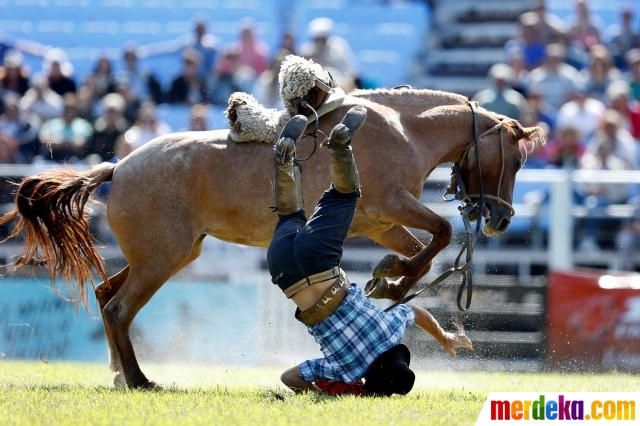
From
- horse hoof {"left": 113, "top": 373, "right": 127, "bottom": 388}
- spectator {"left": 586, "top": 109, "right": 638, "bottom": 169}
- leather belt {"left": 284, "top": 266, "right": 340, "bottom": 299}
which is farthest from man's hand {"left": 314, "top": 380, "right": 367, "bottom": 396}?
spectator {"left": 586, "top": 109, "right": 638, "bottom": 169}

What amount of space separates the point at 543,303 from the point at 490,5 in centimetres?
699

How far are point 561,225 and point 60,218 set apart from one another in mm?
4940

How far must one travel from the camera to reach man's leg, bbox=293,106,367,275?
5559 mm

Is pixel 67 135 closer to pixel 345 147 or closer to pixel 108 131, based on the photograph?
pixel 108 131

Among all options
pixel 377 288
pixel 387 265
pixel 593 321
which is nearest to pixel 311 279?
pixel 387 265

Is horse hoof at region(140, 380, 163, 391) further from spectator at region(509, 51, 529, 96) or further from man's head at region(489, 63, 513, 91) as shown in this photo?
spectator at region(509, 51, 529, 96)

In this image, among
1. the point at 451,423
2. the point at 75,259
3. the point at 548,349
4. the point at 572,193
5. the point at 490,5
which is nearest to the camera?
the point at 451,423

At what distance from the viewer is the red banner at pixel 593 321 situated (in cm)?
934

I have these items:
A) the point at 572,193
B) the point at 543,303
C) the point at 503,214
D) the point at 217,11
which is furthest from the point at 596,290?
the point at 217,11

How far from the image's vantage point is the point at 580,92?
495 inches

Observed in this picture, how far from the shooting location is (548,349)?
955 centimetres

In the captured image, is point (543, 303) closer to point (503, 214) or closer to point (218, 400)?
point (503, 214)

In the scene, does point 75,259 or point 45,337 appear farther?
point 45,337

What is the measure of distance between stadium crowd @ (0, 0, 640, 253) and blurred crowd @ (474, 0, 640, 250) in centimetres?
1
